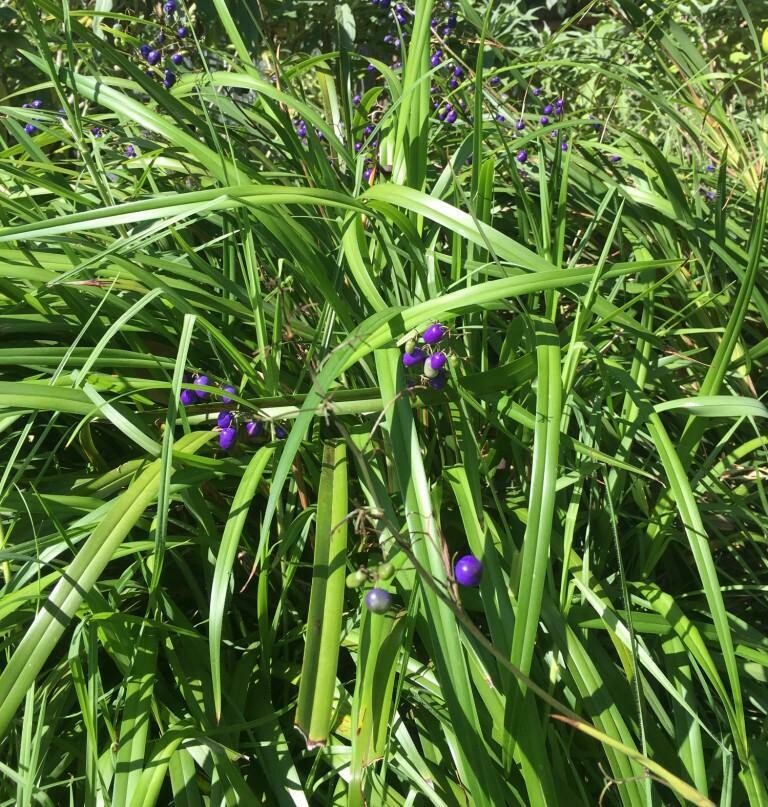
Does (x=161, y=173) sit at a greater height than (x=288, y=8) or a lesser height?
lesser

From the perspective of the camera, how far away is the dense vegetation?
116 cm

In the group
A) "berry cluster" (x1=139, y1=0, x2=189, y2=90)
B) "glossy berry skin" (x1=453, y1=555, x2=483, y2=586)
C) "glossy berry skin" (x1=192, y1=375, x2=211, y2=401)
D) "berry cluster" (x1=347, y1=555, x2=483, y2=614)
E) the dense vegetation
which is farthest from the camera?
"berry cluster" (x1=139, y1=0, x2=189, y2=90)

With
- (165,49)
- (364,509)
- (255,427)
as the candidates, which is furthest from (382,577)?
(165,49)

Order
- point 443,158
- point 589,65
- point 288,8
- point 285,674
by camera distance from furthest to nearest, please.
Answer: point 288,8 → point 443,158 → point 589,65 → point 285,674

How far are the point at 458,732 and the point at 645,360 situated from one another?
0.86 metres

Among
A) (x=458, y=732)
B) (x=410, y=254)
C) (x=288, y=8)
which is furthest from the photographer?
(x=288, y=8)

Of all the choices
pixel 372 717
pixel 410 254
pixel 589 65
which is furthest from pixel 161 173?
pixel 372 717

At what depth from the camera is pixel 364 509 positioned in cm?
94

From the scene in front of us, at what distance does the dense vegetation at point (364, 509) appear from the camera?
3.79 feet

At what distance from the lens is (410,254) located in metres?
1.56

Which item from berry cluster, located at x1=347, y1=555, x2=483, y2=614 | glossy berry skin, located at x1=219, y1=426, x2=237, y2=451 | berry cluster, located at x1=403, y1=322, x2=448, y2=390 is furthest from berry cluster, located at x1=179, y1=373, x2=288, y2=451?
berry cluster, located at x1=347, y1=555, x2=483, y2=614

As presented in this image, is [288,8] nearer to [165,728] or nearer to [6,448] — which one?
[6,448]

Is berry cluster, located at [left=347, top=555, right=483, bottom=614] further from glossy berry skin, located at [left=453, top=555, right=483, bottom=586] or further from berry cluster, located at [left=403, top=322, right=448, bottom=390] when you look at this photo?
berry cluster, located at [left=403, top=322, right=448, bottom=390]

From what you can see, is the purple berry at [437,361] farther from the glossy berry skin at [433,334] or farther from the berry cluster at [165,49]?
the berry cluster at [165,49]
